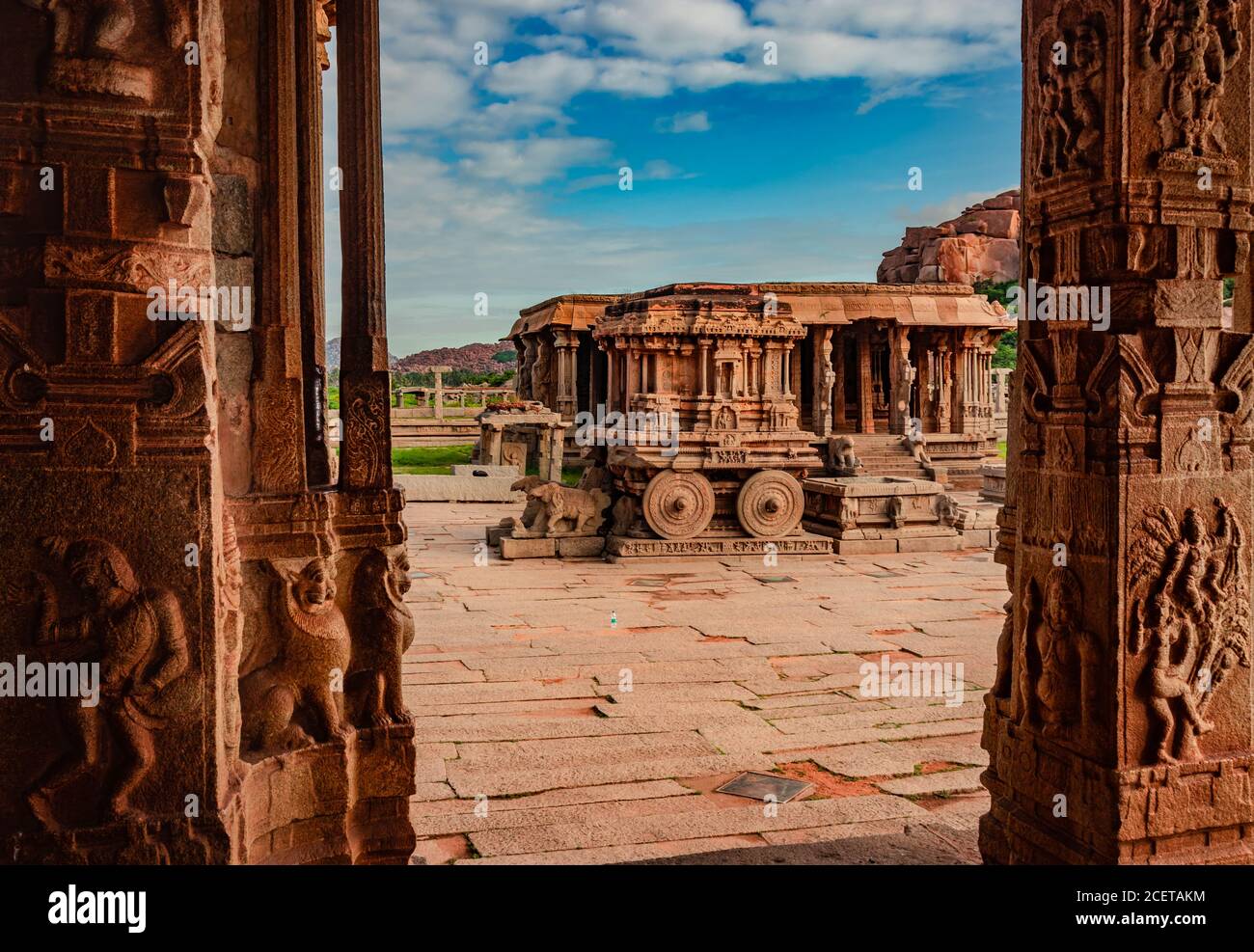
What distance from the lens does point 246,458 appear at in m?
3.66

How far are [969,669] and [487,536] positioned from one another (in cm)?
773

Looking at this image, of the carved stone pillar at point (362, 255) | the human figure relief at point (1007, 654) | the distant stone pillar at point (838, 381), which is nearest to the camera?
the human figure relief at point (1007, 654)

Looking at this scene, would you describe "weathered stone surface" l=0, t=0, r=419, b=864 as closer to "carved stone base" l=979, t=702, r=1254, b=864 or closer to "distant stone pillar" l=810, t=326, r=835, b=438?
"carved stone base" l=979, t=702, r=1254, b=864

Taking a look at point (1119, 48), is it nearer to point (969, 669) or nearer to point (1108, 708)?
point (1108, 708)

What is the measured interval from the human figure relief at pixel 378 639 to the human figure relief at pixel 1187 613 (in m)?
2.69

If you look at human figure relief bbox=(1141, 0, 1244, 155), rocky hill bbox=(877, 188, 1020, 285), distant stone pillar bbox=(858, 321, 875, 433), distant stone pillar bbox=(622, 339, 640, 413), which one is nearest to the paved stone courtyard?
human figure relief bbox=(1141, 0, 1244, 155)

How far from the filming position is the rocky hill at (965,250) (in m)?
41.1

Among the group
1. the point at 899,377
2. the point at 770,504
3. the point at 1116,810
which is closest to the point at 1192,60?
the point at 1116,810

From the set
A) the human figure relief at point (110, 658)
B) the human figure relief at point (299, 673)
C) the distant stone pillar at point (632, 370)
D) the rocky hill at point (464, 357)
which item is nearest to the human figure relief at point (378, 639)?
the human figure relief at point (299, 673)

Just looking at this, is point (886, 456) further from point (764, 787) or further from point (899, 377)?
point (764, 787)

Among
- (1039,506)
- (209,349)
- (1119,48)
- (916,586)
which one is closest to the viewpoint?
(209,349)

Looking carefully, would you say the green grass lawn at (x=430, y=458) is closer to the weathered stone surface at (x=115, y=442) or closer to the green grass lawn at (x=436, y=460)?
the green grass lawn at (x=436, y=460)

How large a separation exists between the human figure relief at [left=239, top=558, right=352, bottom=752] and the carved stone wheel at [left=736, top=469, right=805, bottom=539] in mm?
9983
